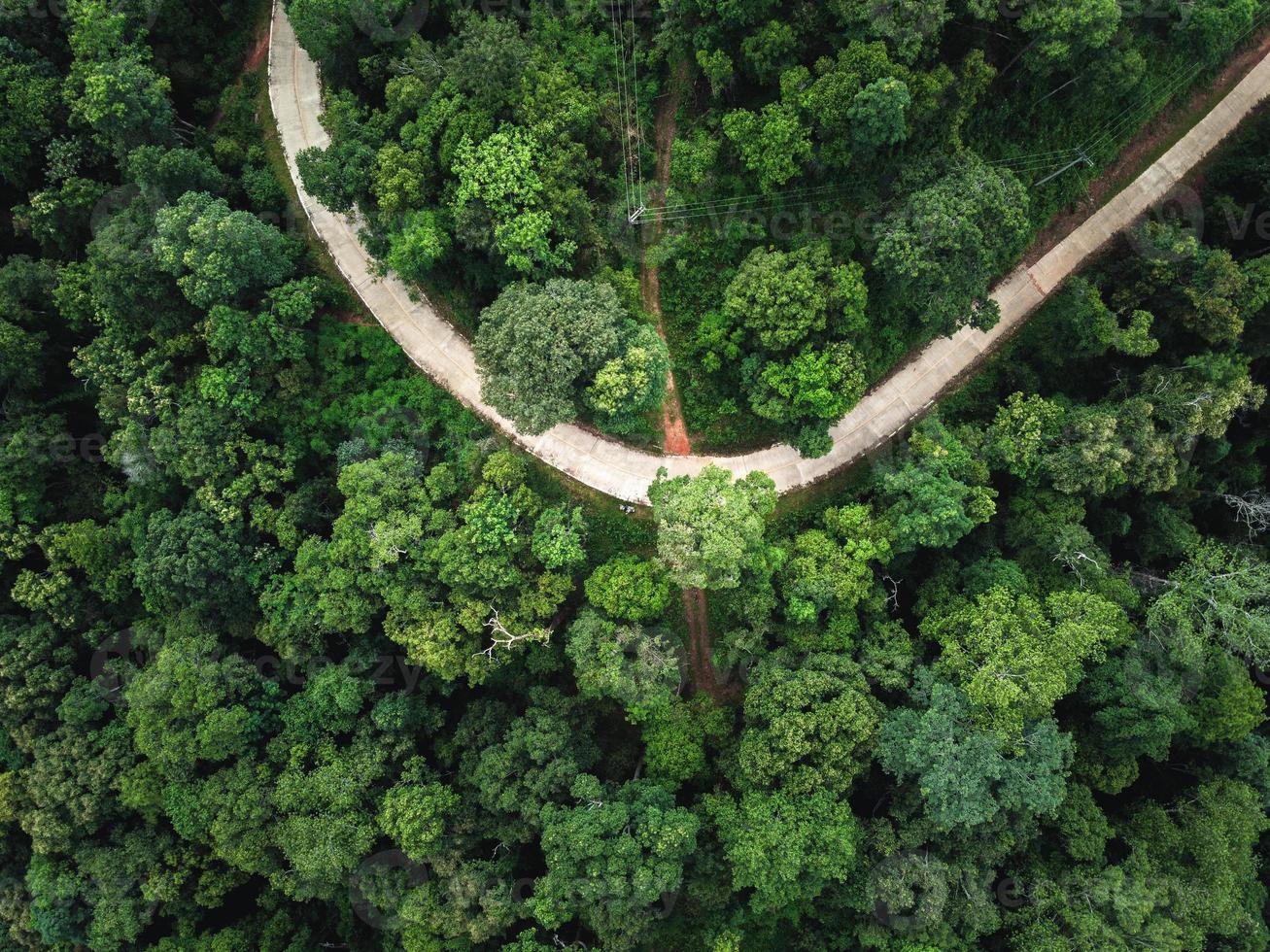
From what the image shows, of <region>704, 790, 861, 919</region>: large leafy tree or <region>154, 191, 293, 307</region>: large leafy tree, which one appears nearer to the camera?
<region>704, 790, 861, 919</region>: large leafy tree

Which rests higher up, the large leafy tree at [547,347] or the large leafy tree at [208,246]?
the large leafy tree at [208,246]

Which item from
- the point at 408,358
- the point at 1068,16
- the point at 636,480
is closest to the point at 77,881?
the point at 408,358

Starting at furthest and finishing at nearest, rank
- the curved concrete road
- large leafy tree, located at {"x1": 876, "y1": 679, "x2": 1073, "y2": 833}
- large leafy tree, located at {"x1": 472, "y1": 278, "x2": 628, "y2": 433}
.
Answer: the curved concrete road < large leafy tree, located at {"x1": 472, "y1": 278, "x2": 628, "y2": 433} < large leafy tree, located at {"x1": 876, "y1": 679, "x2": 1073, "y2": 833}

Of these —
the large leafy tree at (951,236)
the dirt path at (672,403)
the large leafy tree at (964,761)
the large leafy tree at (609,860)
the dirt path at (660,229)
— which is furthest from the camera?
the dirt path at (672,403)

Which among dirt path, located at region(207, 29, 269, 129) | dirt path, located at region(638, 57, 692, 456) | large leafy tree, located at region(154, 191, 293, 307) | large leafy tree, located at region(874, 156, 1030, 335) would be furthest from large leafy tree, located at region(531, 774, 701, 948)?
dirt path, located at region(207, 29, 269, 129)

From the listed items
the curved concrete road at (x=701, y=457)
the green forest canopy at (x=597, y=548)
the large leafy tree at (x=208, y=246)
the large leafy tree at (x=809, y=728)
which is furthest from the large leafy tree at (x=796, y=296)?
the large leafy tree at (x=208, y=246)

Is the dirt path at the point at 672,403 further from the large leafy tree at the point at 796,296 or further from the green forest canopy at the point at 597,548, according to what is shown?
the large leafy tree at the point at 796,296

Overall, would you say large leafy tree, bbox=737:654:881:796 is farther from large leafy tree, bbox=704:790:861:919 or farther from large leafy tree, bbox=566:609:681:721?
large leafy tree, bbox=566:609:681:721

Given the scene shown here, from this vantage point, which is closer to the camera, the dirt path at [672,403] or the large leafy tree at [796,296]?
the large leafy tree at [796,296]
